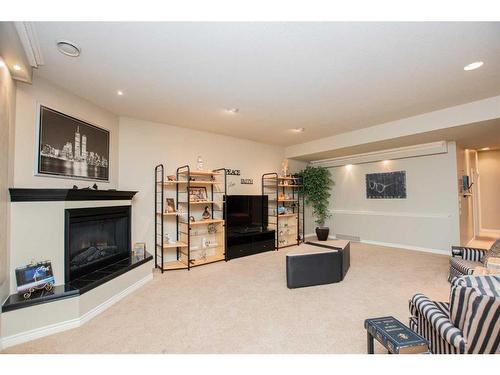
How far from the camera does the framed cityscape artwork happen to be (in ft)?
8.66

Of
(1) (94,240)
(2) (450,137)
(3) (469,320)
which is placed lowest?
(3) (469,320)

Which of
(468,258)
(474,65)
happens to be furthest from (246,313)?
(474,65)

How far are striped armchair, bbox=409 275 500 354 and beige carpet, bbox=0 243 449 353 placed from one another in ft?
2.05

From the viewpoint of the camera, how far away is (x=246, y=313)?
2504 mm

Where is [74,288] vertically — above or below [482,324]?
below

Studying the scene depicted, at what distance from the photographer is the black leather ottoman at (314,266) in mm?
3168

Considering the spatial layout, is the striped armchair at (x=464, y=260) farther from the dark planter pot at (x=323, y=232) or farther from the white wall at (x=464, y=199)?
the dark planter pot at (x=323, y=232)

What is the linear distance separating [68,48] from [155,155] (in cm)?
228

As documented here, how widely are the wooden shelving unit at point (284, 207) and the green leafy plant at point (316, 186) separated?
216 mm

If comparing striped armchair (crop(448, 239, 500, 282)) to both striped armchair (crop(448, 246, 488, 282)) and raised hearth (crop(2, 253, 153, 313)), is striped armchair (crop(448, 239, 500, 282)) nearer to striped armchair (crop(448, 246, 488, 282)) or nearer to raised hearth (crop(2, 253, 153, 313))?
striped armchair (crop(448, 246, 488, 282))

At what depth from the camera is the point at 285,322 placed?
231cm

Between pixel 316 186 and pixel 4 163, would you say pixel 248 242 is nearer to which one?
pixel 316 186
